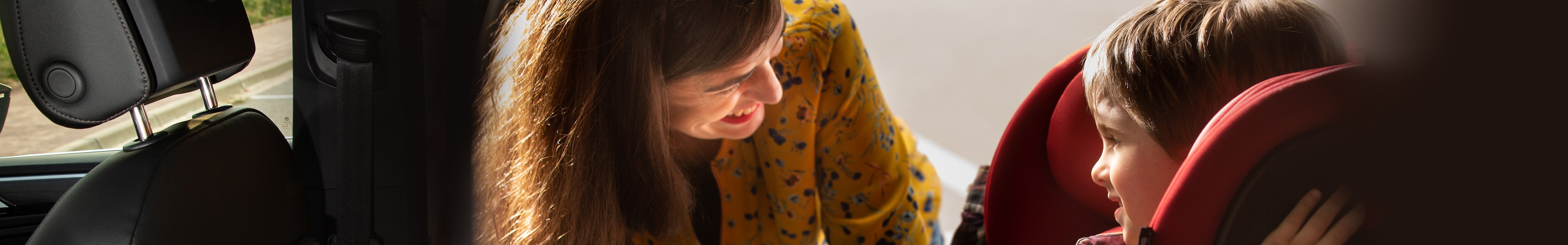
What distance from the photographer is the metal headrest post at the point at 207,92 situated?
1.00 metres

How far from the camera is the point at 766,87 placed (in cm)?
83

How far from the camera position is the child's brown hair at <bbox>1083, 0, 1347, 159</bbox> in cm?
56

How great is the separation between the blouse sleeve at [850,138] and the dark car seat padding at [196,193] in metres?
0.70

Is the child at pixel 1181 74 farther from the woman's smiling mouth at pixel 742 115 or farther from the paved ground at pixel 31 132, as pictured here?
the paved ground at pixel 31 132

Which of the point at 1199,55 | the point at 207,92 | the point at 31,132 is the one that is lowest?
the point at 31,132

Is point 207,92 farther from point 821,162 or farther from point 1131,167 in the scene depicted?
point 1131,167

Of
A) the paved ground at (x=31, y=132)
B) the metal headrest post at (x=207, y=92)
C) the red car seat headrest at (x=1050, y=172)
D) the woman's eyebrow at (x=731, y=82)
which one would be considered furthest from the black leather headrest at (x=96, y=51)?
the red car seat headrest at (x=1050, y=172)

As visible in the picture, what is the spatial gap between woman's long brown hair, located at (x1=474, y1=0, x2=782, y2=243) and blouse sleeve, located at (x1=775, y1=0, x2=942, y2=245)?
0.07 metres

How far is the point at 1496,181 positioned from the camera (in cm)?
47

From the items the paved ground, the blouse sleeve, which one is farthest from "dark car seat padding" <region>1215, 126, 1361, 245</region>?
the paved ground

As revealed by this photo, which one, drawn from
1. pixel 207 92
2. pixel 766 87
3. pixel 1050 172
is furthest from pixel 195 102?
pixel 1050 172

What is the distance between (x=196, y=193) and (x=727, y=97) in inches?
26.2

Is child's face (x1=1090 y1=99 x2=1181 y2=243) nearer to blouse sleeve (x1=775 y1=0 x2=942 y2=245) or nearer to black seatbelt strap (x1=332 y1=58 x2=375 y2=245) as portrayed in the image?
blouse sleeve (x1=775 y1=0 x2=942 y2=245)

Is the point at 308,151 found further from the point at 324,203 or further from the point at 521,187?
the point at 521,187
